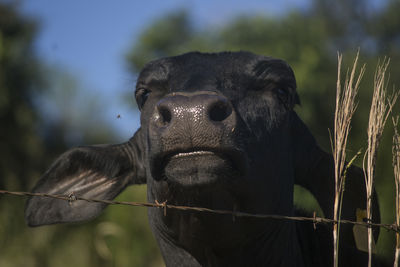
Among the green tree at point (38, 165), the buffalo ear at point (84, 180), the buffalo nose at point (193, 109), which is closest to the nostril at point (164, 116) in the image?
the buffalo nose at point (193, 109)

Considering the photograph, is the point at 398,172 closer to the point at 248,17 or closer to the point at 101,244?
the point at 101,244

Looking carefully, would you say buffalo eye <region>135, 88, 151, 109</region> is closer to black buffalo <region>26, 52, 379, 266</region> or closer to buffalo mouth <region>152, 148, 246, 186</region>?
black buffalo <region>26, 52, 379, 266</region>

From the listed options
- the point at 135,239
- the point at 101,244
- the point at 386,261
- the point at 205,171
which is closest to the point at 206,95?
the point at 205,171

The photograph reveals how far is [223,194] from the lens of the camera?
10.1ft

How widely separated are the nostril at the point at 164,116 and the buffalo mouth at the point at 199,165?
16cm

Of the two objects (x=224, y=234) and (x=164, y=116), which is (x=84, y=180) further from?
(x=164, y=116)

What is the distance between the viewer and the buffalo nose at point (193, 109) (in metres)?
2.85

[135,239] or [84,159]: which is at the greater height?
[84,159]

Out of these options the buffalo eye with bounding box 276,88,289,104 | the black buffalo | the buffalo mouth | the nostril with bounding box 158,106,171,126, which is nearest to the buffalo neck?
the black buffalo

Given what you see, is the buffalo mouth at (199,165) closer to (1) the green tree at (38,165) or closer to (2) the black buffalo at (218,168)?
(2) the black buffalo at (218,168)

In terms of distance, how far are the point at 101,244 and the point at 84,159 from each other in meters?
6.25

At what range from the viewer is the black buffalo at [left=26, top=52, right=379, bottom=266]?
9.54ft

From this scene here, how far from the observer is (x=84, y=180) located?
4.32 m

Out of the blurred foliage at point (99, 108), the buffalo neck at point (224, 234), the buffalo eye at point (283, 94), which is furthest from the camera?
the blurred foliage at point (99, 108)
